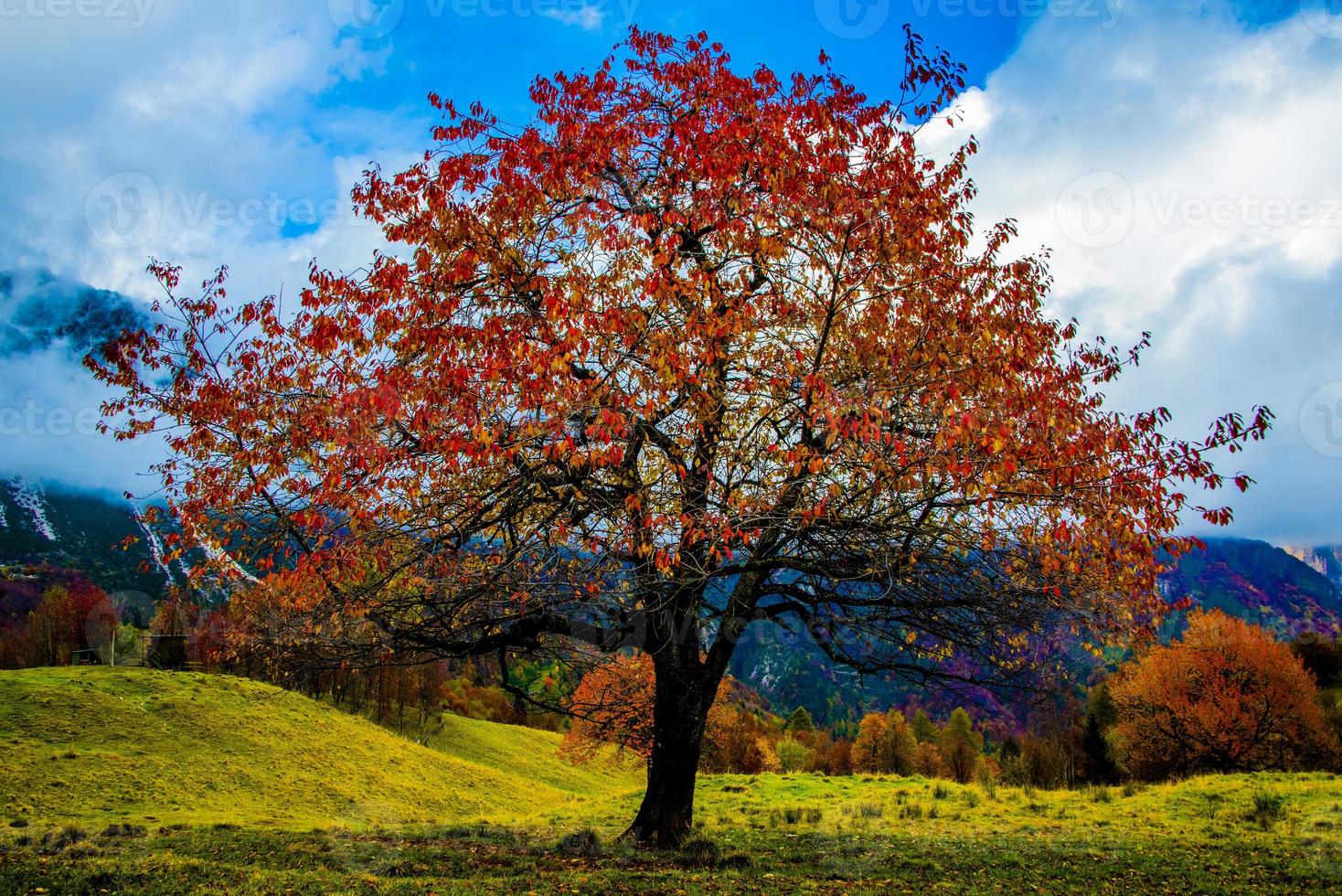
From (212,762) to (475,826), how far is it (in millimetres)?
19007

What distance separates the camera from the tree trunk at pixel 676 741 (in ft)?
38.9

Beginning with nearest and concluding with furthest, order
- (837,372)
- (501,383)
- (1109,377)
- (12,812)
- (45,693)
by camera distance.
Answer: (501,383) → (837,372) → (1109,377) → (12,812) → (45,693)

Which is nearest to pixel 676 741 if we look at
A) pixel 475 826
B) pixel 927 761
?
pixel 475 826

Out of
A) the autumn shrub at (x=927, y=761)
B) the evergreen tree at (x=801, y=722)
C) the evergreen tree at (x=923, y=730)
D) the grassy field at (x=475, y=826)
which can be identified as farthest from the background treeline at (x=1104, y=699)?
the evergreen tree at (x=801, y=722)

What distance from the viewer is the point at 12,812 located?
21.8 m

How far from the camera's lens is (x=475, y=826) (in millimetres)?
21062

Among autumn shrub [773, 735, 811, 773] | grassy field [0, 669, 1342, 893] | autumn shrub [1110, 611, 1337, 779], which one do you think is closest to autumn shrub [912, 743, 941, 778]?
autumn shrub [773, 735, 811, 773]

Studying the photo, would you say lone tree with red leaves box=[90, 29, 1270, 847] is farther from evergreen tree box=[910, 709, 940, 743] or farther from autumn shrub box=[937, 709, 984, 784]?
evergreen tree box=[910, 709, 940, 743]

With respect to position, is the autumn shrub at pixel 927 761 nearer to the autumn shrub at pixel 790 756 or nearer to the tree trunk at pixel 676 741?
the autumn shrub at pixel 790 756

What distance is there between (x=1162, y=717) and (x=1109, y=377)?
1734 inches

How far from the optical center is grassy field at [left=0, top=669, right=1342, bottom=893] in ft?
31.4

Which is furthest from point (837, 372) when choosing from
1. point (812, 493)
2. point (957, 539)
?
point (957, 539)

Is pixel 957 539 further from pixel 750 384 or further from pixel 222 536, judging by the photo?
pixel 222 536

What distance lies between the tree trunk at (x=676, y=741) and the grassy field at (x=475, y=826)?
2.10ft
